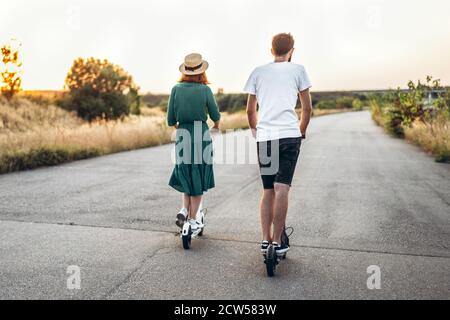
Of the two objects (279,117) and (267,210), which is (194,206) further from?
(279,117)

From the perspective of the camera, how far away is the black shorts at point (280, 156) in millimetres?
4223

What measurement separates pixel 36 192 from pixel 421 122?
17229 millimetres

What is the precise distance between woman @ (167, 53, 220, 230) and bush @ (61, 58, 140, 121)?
31065 millimetres

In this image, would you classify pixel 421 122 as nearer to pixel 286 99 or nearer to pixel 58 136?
pixel 58 136

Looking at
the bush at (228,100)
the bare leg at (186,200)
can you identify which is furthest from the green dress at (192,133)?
the bush at (228,100)

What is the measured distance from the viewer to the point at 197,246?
16.8ft

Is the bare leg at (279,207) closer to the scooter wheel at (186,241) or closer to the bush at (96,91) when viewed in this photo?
the scooter wheel at (186,241)

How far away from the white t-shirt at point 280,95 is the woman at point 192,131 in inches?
38.2

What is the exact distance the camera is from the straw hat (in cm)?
503

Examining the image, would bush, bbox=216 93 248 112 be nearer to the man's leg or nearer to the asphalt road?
the asphalt road

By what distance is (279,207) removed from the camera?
14.1ft

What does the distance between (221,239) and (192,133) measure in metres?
1.23

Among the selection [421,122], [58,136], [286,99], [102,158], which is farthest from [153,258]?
[421,122]

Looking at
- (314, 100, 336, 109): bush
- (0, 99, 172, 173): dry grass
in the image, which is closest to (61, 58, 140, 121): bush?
(0, 99, 172, 173): dry grass
